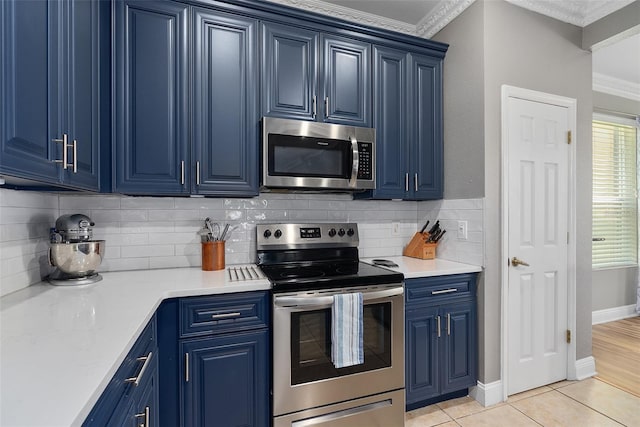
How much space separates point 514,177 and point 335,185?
1231mm

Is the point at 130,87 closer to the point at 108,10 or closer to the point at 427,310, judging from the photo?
the point at 108,10

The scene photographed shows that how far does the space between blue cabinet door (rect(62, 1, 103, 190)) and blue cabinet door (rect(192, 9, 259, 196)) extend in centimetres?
47

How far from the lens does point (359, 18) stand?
264 centimetres

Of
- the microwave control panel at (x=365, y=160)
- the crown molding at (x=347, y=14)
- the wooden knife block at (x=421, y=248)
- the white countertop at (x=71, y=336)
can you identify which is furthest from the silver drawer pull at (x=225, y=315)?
the crown molding at (x=347, y=14)

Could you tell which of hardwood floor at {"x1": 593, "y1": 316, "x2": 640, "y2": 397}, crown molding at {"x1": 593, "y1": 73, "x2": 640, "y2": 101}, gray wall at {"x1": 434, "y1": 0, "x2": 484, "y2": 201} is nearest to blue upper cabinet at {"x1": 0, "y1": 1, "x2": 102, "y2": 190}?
gray wall at {"x1": 434, "y1": 0, "x2": 484, "y2": 201}

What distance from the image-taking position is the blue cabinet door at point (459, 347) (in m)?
2.13

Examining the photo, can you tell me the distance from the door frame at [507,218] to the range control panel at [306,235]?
1.02 meters

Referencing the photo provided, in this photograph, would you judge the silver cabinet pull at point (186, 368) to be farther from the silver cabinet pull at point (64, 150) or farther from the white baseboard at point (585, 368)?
the white baseboard at point (585, 368)

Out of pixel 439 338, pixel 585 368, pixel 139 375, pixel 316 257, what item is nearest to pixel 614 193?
pixel 585 368

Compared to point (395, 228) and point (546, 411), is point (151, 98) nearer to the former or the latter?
point (395, 228)

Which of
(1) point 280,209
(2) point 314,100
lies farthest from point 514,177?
(1) point 280,209

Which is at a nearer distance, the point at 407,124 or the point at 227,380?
the point at 227,380

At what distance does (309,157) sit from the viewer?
6.88 ft

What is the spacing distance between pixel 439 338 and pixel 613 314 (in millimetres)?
3196
